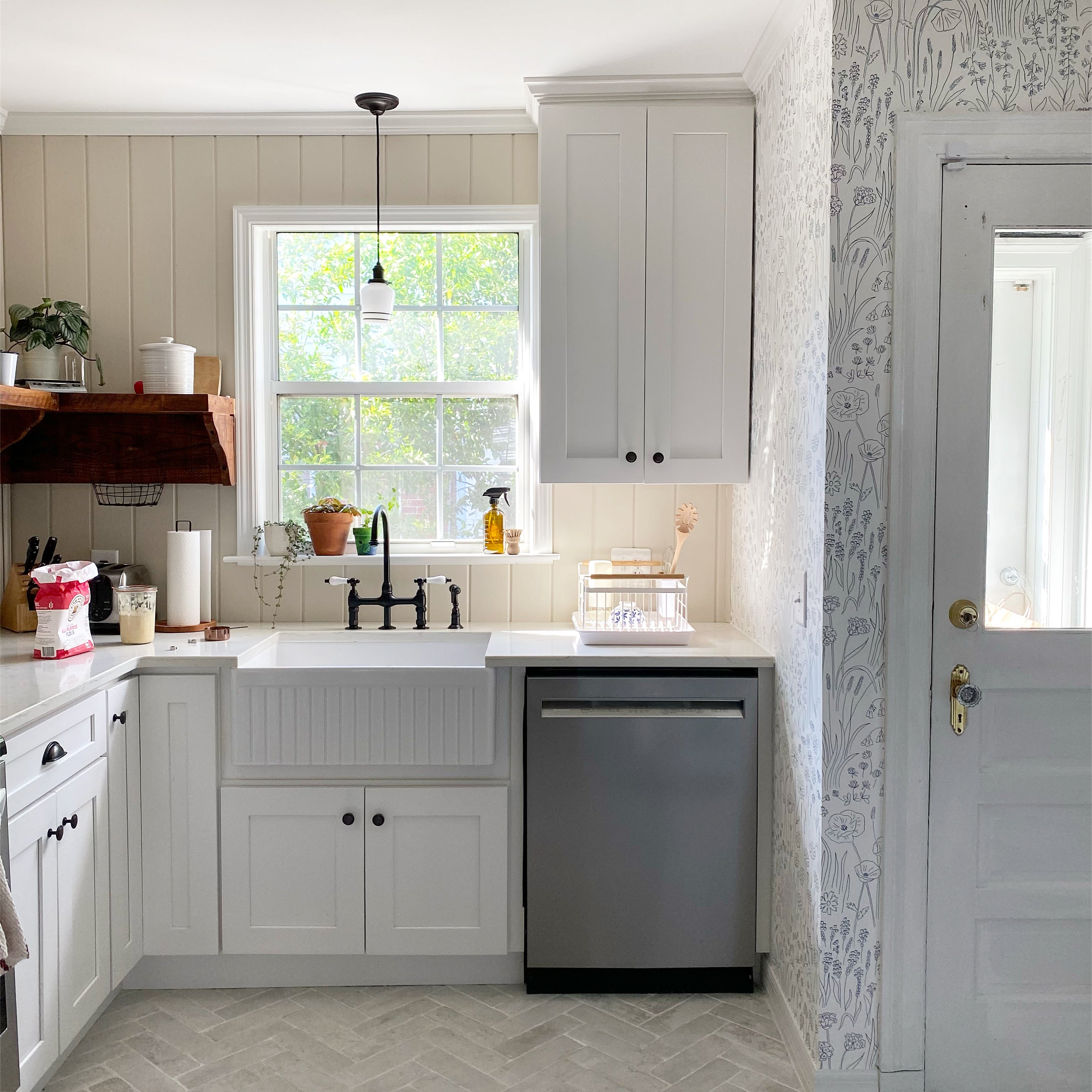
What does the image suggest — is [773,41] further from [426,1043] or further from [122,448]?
[426,1043]

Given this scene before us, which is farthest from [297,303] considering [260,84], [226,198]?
[260,84]

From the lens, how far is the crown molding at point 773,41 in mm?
2275

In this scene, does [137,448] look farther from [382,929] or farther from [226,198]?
[382,929]

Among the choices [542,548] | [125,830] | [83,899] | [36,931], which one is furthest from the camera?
[542,548]

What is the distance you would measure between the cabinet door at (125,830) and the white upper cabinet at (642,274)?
1.30 metres

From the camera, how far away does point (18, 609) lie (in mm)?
2945

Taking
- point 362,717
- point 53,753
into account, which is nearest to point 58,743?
point 53,753

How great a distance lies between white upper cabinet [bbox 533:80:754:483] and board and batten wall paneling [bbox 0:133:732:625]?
372 mm

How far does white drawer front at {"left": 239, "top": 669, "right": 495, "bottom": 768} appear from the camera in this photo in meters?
2.58

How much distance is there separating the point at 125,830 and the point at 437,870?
2.67 feet

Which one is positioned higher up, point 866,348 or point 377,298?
point 377,298

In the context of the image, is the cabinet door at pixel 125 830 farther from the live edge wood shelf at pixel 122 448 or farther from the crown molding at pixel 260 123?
the crown molding at pixel 260 123

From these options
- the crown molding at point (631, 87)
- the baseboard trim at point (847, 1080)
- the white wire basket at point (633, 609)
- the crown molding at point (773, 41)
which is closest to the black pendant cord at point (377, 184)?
the crown molding at point (631, 87)

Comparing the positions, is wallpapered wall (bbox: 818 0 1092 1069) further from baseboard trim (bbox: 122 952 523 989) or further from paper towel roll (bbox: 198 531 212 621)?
paper towel roll (bbox: 198 531 212 621)
